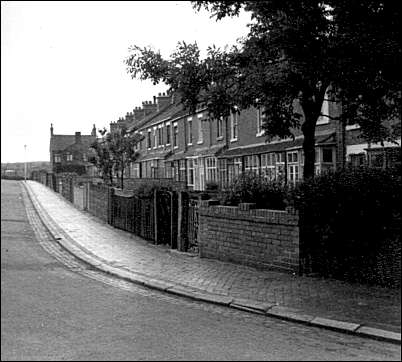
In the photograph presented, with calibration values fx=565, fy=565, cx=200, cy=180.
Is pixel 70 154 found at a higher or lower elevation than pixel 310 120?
higher

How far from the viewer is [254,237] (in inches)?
373

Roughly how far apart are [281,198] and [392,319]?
155 inches

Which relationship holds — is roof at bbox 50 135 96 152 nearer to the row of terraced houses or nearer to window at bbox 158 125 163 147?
the row of terraced houses

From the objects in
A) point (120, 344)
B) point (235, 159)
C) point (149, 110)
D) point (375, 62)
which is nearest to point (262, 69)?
point (375, 62)

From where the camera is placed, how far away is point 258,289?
7.82 meters

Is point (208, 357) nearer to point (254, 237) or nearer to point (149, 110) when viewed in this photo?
point (254, 237)

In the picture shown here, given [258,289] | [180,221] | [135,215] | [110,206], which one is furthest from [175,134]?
[258,289]

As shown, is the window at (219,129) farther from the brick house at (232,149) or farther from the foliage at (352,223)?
the foliage at (352,223)

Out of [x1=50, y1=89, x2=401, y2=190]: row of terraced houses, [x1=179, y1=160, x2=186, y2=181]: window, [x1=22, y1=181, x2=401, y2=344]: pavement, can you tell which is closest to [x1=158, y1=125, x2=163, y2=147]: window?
[x1=50, y1=89, x2=401, y2=190]: row of terraced houses

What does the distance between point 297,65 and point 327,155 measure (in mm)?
14494

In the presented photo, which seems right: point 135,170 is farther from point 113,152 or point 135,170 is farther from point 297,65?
point 297,65

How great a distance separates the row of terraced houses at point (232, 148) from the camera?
62.7 ft

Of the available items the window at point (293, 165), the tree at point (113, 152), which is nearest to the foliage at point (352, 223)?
the window at point (293, 165)

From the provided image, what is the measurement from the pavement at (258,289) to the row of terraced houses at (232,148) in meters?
1.99
